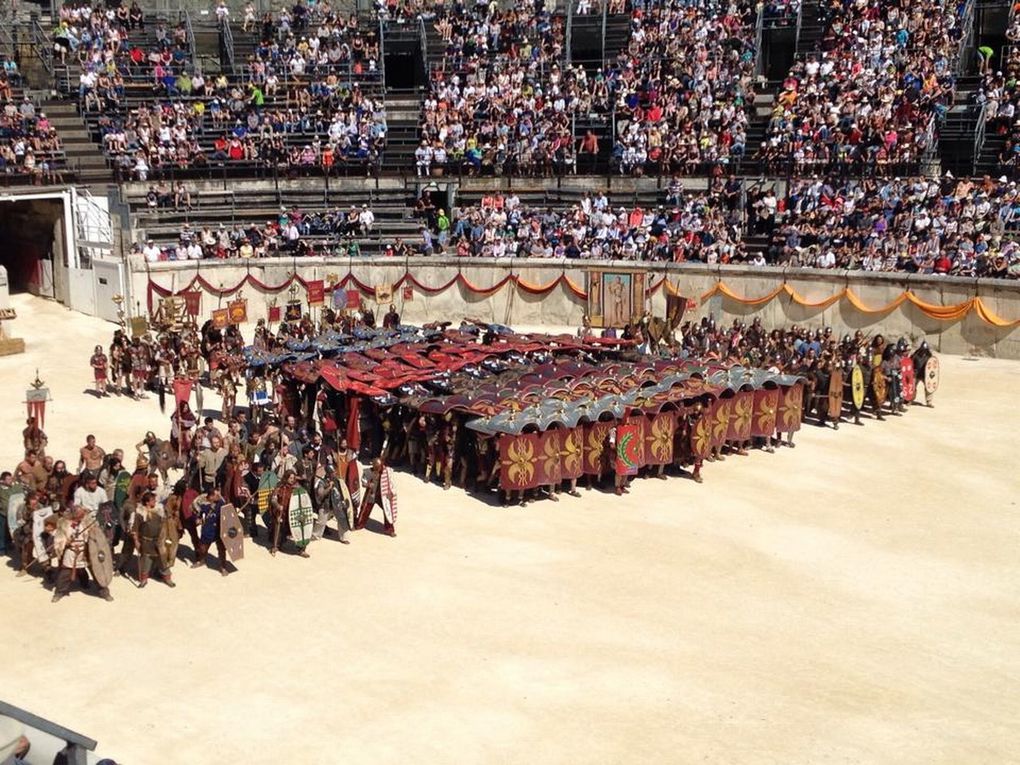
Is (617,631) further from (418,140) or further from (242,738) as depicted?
(418,140)

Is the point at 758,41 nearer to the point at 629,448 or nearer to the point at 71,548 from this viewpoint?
the point at 629,448

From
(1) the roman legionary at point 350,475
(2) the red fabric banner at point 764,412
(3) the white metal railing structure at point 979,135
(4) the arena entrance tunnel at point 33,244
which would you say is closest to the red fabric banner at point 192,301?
(4) the arena entrance tunnel at point 33,244

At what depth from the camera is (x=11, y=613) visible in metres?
15.4

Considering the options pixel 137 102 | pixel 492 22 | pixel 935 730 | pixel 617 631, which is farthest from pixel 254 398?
pixel 492 22

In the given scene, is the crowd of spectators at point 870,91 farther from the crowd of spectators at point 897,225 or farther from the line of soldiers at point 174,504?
the line of soldiers at point 174,504

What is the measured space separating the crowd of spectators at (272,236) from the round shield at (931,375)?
17.3 metres

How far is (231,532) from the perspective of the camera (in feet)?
55.9

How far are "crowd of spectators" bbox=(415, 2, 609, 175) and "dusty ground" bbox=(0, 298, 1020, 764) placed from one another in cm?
2125

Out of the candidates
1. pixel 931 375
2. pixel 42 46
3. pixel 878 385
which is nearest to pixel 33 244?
pixel 42 46

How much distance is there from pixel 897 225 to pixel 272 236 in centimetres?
1769

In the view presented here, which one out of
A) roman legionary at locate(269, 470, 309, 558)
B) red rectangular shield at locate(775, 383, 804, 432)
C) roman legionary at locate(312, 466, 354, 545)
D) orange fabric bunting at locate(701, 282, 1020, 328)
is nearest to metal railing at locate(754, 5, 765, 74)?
orange fabric bunting at locate(701, 282, 1020, 328)

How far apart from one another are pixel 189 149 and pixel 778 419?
24177mm

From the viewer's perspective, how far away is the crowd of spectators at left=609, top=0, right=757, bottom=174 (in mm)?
40113

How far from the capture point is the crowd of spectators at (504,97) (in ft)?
135
